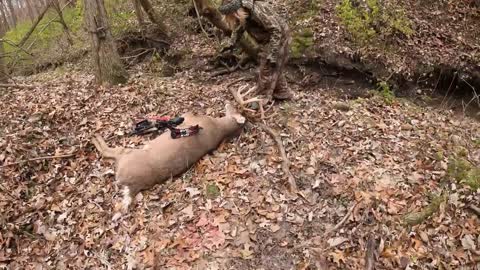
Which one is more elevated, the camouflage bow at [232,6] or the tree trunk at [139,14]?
the camouflage bow at [232,6]

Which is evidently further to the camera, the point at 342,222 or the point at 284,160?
the point at 284,160

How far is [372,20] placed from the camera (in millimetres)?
9734

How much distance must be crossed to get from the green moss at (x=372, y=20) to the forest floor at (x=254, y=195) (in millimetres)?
2810

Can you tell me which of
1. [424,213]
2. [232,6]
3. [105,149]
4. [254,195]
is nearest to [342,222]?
[424,213]

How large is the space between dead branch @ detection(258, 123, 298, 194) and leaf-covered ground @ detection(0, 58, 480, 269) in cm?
10

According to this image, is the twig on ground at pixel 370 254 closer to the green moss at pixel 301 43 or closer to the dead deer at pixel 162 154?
the dead deer at pixel 162 154

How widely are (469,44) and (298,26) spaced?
164 inches

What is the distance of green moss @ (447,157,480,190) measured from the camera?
Answer: 219 inches

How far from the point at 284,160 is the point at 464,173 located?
8.49 ft

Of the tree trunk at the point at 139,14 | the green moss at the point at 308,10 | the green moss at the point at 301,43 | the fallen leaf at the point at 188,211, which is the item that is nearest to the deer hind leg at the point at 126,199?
the fallen leaf at the point at 188,211

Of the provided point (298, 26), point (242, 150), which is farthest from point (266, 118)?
point (298, 26)

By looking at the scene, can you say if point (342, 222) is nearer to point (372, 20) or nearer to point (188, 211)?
point (188, 211)

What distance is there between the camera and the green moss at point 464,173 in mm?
5559

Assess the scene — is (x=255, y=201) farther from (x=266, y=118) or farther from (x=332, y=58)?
(x=332, y=58)
